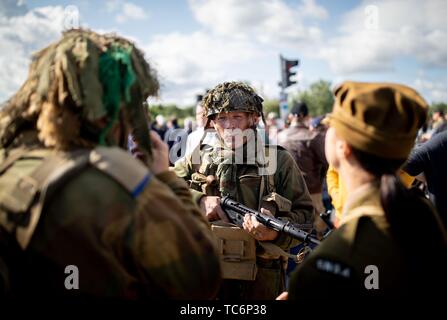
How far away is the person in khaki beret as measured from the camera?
1.46 meters

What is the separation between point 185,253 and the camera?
137 centimetres

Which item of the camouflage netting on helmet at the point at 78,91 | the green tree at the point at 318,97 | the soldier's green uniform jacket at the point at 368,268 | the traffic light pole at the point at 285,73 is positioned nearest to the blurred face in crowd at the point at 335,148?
the soldier's green uniform jacket at the point at 368,268

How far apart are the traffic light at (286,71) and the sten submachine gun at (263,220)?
11440mm

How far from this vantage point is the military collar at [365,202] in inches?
61.0

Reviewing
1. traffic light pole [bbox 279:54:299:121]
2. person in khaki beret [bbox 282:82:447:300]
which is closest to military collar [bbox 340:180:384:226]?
person in khaki beret [bbox 282:82:447:300]

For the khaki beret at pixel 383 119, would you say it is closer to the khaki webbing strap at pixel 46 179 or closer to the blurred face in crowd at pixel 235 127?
the khaki webbing strap at pixel 46 179

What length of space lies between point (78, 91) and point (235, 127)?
6.07ft

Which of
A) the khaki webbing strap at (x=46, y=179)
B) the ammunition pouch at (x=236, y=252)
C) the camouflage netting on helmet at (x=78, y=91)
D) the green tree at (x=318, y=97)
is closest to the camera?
the khaki webbing strap at (x=46, y=179)

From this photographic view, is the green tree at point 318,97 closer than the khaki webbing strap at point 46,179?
No

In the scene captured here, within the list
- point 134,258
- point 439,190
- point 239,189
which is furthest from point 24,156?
point 439,190

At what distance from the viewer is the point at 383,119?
61.2 inches

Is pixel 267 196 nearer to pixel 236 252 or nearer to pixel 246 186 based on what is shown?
pixel 246 186

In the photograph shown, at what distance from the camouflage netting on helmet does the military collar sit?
0.88 meters

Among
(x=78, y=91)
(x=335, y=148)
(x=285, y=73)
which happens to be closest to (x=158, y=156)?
(x=78, y=91)
